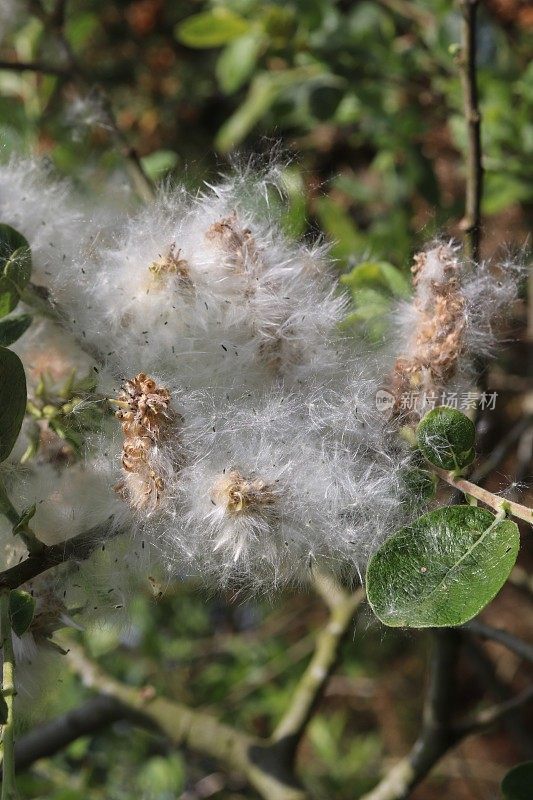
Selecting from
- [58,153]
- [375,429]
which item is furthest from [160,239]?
[58,153]

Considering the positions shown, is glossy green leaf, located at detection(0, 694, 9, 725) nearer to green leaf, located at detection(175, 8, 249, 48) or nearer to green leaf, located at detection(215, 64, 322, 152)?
green leaf, located at detection(215, 64, 322, 152)

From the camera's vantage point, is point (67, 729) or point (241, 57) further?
point (241, 57)

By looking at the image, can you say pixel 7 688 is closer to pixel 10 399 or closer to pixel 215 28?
pixel 10 399

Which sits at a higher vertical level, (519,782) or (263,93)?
(263,93)

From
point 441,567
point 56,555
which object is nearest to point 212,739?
point 56,555

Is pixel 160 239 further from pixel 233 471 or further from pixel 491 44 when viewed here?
pixel 491 44

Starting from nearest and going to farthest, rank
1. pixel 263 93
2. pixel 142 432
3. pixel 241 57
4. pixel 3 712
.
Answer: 1. pixel 3 712
2. pixel 142 432
3. pixel 241 57
4. pixel 263 93
